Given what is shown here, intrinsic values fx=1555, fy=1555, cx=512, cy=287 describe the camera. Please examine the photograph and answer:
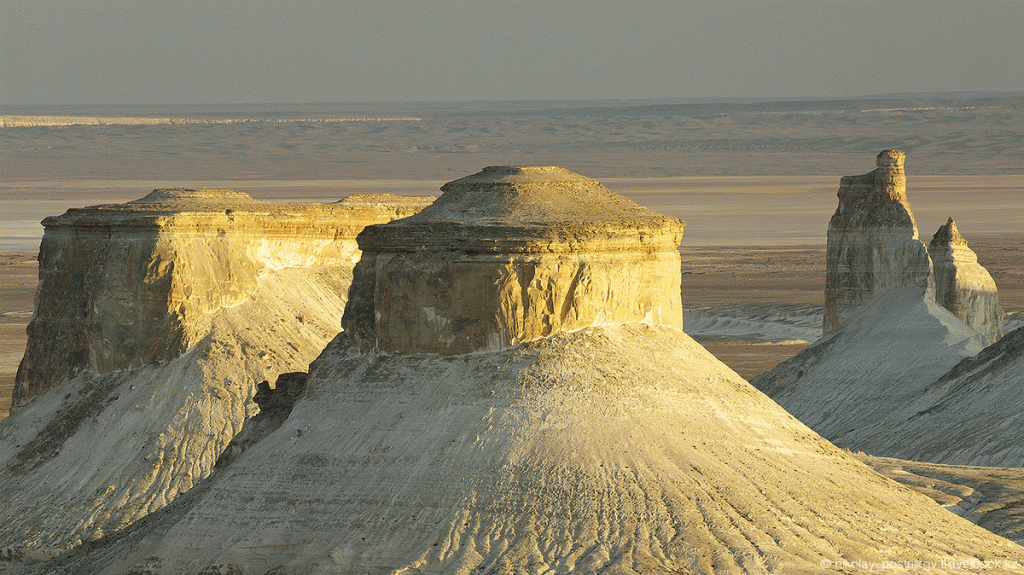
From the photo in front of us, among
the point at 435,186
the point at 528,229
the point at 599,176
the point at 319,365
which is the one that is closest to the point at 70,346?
the point at 319,365

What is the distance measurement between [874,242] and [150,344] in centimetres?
1931

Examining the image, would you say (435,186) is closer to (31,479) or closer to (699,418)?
(31,479)

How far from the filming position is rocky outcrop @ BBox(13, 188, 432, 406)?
90.3 feet

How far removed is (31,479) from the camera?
26469mm

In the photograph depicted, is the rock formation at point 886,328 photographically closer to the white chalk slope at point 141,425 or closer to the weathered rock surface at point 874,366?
the weathered rock surface at point 874,366

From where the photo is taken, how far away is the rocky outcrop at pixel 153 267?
2753 centimetres

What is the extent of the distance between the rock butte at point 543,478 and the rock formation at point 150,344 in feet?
27.9

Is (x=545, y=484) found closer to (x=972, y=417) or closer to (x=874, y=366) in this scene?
(x=972, y=417)

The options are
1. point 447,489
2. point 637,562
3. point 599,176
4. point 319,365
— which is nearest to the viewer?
point 637,562

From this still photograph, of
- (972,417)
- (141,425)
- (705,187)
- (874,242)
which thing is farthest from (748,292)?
(705,187)

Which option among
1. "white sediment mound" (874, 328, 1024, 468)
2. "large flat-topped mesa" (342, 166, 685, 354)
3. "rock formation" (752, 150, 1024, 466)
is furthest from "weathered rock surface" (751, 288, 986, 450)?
"large flat-topped mesa" (342, 166, 685, 354)

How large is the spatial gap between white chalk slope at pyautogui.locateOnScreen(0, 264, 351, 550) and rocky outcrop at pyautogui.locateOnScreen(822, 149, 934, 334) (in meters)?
15.6

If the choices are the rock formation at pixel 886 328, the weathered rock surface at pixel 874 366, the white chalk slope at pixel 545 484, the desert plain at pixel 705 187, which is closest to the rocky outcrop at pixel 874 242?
the rock formation at pixel 886 328

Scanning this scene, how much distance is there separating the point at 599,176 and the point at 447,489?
501 feet
